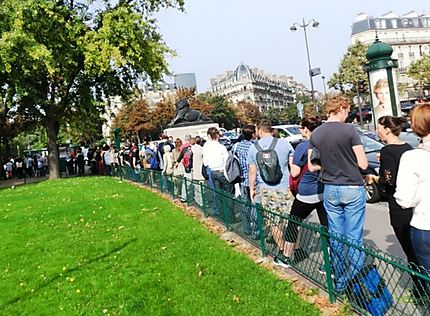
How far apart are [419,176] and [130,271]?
4215 millimetres

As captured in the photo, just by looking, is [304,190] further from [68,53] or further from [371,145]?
[68,53]

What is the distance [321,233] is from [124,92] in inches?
911

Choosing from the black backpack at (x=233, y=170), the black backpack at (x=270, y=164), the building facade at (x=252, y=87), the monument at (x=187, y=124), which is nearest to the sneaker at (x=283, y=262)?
the black backpack at (x=270, y=164)

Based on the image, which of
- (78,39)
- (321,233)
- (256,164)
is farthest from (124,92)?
(321,233)

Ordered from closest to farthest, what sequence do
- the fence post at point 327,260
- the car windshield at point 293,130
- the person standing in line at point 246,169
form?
the fence post at point 327,260
the person standing in line at point 246,169
the car windshield at point 293,130

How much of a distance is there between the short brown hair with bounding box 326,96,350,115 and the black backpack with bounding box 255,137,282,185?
1.15 metres

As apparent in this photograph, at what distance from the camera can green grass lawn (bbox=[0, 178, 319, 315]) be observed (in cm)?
496

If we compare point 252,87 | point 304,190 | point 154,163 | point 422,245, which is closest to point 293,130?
point 154,163

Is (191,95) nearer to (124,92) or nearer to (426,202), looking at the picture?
(124,92)

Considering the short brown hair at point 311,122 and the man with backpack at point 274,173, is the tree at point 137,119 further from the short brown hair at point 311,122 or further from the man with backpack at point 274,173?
the short brown hair at point 311,122

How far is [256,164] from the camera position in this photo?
5992 mm

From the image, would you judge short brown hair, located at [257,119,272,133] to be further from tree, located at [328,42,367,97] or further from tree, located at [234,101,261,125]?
tree, located at [234,101,261,125]

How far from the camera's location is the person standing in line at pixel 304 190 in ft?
17.5

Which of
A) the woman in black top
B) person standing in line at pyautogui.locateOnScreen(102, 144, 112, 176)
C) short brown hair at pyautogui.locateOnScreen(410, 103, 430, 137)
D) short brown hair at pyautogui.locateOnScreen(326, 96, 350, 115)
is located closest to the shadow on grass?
short brown hair at pyautogui.locateOnScreen(326, 96, 350, 115)
